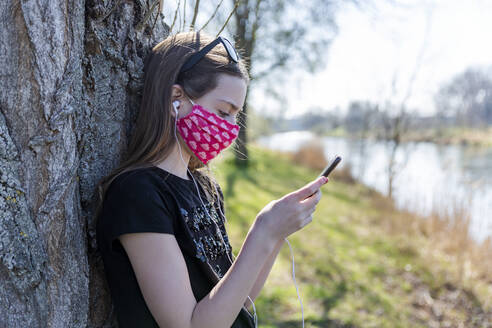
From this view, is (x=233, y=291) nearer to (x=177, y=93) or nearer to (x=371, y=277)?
(x=177, y=93)

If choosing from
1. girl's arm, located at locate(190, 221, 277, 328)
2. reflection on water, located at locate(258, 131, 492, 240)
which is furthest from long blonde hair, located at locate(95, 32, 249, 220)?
reflection on water, located at locate(258, 131, 492, 240)

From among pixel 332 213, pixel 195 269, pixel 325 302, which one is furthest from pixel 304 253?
pixel 195 269

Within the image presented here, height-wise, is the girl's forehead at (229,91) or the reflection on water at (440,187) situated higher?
the girl's forehead at (229,91)

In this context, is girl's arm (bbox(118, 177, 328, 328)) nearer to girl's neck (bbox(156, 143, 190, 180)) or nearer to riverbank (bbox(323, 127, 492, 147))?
girl's neck (bbox(156, 143, 190, 180))

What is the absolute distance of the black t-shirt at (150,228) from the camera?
3.34 ft

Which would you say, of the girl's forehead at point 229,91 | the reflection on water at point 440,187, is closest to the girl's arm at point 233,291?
the girl's forehead at point 229,91

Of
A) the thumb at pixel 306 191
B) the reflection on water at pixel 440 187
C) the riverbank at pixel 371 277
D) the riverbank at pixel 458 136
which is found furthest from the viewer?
the riverbank at pixel 458 136

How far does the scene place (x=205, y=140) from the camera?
1308mm

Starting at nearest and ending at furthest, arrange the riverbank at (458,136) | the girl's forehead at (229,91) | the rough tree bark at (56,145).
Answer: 1. the rough tree bark at (56,145)
2. the girl's forehead at (229,91)
3. the riverbank at (458,136)

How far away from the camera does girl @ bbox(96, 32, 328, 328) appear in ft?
3.30

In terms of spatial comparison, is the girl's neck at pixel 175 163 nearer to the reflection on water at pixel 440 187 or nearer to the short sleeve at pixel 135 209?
the short sleeve at pixel 135 209

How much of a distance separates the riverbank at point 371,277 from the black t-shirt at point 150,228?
0.83m

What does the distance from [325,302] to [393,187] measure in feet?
13.6

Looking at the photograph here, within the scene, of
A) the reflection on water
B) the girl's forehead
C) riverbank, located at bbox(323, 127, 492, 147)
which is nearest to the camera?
the girl's forehead
